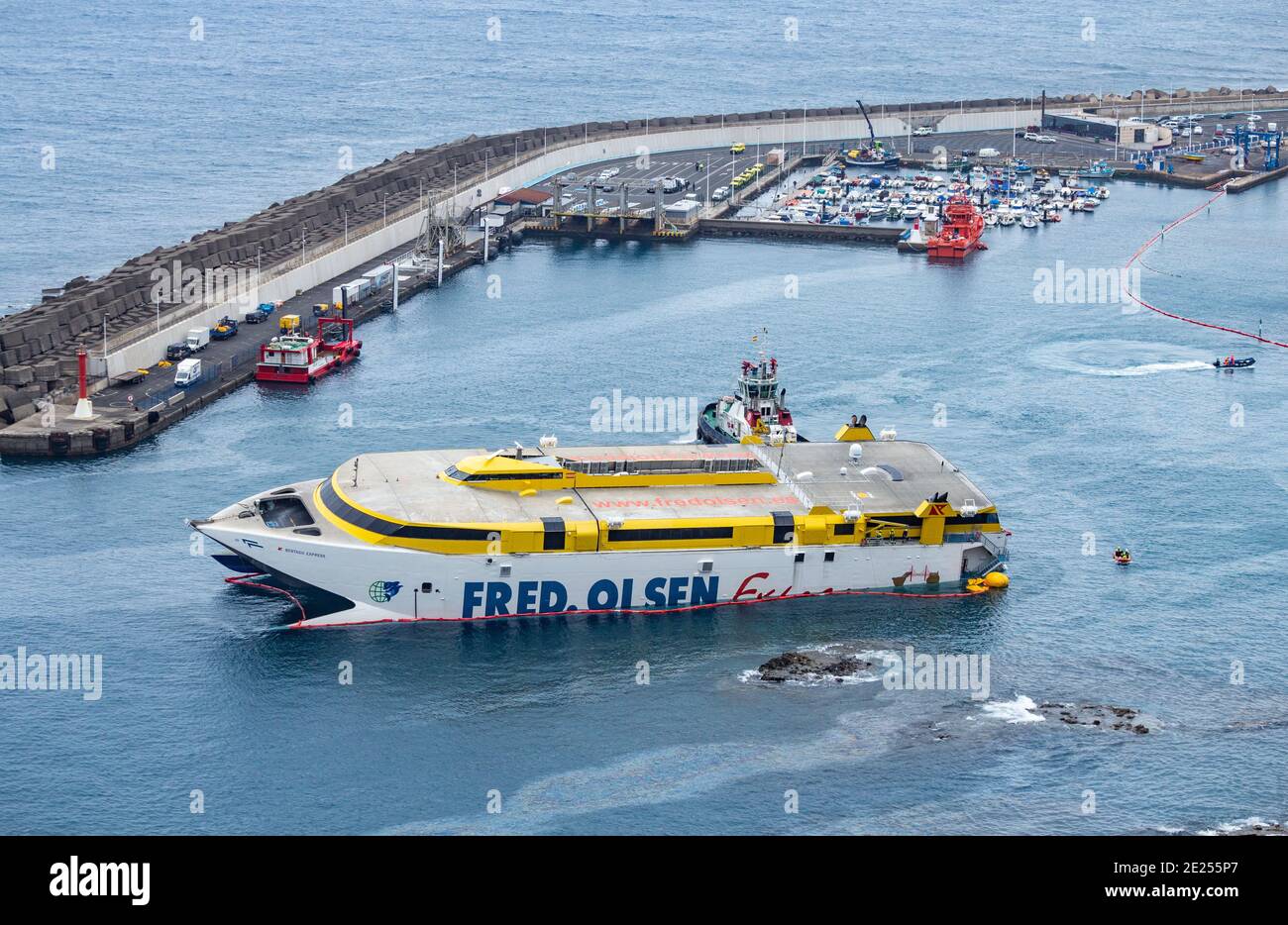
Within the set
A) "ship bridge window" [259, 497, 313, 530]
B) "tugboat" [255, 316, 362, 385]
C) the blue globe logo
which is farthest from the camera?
"tugboat" [255, 316, 362, 385]

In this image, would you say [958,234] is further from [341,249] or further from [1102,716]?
[1102,716]

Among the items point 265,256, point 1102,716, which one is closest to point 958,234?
point 265,256

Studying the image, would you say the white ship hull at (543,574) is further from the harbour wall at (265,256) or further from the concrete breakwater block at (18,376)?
the harbour wall at (265,256)

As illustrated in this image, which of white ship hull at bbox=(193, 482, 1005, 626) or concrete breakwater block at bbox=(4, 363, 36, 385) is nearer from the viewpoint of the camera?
white ship hull at bbox=(193, 482, 1005, 626)

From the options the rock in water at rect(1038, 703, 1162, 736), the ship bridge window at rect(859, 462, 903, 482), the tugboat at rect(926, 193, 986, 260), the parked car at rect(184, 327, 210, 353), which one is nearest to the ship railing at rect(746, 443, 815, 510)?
the ship bridge window at rect(859, 462, 903, 482)

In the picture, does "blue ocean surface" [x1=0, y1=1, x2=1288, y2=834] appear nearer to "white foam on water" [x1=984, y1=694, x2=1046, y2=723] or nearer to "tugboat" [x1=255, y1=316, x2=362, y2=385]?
"white foam on water" [x1=984, y1=694, x2=1046, y2=723]

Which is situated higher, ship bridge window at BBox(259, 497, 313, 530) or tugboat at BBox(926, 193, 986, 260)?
tugboat at BBox(926, 193, 986, 260)

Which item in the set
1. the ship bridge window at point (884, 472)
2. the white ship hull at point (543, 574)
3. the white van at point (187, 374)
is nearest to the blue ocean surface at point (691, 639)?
the white ship hull at point (543, 574)
